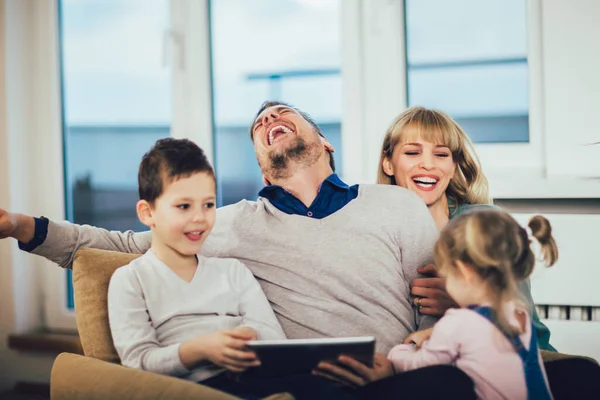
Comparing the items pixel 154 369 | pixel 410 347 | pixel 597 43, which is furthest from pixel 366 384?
pixel 597 43

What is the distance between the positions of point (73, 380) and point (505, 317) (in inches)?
31.8

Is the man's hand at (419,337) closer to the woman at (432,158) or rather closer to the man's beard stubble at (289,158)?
the woman at (432,158)

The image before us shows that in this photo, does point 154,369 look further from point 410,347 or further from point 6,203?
point 6,203

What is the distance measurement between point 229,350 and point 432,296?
51 cm

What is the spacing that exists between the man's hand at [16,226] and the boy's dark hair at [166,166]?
0.31 meters

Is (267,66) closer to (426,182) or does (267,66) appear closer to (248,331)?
(426,182)

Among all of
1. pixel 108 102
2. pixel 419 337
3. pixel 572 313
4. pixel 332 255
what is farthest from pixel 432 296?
pixel 108 102

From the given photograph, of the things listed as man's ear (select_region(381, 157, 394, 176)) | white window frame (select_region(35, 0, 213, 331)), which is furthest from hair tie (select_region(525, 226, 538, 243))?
white window frame (select_region(35, 0, 213, 331))

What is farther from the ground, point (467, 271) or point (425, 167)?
point (425, 167)

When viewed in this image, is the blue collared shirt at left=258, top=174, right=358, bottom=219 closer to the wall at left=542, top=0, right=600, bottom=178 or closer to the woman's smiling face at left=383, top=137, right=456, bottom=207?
the woman's smiling face at left=383, top=137, right=456, bottom=207

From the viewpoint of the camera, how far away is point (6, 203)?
275cm

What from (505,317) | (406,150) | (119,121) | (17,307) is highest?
(119,121)

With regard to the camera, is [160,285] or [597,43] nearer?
[160,285]

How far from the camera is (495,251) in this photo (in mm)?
1279
